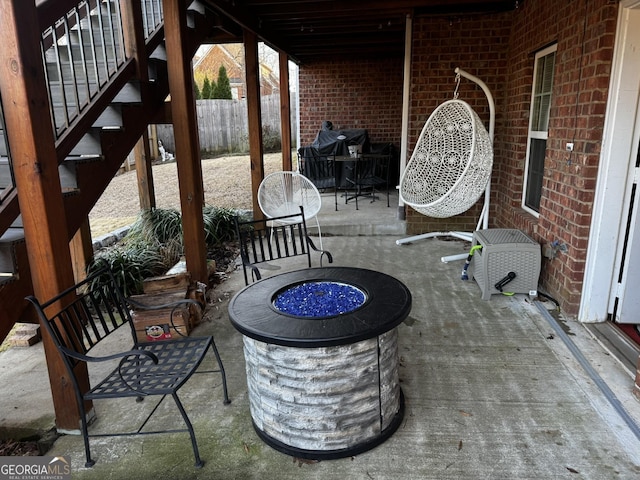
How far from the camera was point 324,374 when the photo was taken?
1.82 meters

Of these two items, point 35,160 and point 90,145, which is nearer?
point 35,160

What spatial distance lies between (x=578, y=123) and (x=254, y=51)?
3.62 meters

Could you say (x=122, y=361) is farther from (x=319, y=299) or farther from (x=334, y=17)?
(x=334, y=17)

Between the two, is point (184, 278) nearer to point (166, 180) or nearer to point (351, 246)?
point (351, 246)

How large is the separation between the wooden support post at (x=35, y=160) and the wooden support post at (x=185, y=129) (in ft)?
5.05

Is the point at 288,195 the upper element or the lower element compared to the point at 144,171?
lower

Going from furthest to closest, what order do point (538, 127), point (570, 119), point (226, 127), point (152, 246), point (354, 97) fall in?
point (226, 127)
point (354, 97)
point (152, 246)
point (538, 127)
point (570, 119)

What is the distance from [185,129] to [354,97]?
6.11 m

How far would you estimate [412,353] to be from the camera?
2.78m

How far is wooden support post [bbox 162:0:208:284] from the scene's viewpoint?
3.28 meters

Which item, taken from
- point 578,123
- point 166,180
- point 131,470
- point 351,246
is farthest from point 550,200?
point 166,180

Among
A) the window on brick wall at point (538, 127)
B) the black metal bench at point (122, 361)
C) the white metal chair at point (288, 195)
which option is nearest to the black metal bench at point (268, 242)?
the white metal chair at point (288, 195)

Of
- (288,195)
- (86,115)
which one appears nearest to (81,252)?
(86,115)

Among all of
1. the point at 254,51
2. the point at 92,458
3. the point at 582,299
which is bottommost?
the point at 92,458
